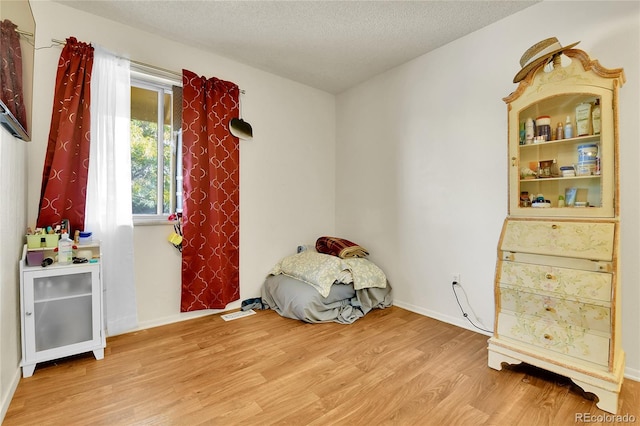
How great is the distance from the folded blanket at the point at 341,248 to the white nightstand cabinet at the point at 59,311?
207 centimetres

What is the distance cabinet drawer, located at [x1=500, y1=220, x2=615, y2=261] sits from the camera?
1.61m

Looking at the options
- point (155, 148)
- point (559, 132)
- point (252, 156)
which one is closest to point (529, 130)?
point (559, 132)

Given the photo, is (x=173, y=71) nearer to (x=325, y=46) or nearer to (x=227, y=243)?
(x=325, y=46)

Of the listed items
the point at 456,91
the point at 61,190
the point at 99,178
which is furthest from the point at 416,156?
the point at 61,190

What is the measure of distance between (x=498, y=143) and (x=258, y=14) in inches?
83.6

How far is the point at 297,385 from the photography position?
5.73 feet

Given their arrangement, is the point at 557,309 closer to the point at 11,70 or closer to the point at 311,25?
the point at 311,25

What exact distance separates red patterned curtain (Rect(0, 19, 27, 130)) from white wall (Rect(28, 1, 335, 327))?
65 centimetres

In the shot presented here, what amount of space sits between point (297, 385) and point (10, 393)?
150cm

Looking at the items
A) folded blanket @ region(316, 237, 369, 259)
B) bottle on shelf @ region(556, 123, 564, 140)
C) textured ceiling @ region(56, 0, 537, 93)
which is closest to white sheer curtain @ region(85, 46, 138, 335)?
textured ceiling @ region(56, 0, 537, 93)

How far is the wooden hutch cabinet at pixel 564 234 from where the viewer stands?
1.59 meters

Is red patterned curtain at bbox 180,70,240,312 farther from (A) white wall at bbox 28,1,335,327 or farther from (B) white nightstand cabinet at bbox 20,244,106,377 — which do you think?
(B) white nightstand cabinet at bbox 20,244,106,377

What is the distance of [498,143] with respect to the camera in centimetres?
238
